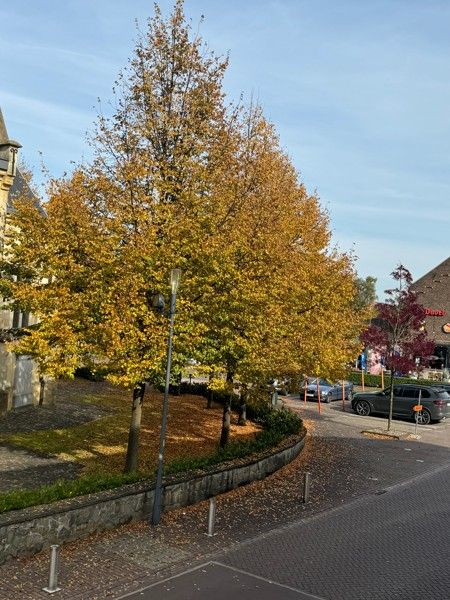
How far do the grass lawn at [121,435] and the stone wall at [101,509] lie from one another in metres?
1.84

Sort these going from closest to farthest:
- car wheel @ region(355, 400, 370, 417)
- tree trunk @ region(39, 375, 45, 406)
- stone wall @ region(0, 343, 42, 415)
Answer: stone wall @ region(0, 343, 42, 415) → tree trunk @ region(39, 375, 45, 406) → car wheel @ region(355, 400, 370, 417)

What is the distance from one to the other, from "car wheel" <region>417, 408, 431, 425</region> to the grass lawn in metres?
9.33

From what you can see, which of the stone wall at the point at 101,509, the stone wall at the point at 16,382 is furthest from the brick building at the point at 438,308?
the stone wall at the point at 101,509

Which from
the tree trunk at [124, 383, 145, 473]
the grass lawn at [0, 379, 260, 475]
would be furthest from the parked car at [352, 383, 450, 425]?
the tree trunk at [124, 383, 145, 473]

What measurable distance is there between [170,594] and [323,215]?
1758cm

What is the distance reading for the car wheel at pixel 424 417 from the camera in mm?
27853

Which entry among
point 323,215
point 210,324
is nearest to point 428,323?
point 323,215

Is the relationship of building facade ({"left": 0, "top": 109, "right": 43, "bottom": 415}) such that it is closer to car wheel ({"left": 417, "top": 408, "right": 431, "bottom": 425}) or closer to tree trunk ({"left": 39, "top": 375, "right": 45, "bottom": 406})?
tree trunk ({"left": 39, "top": 375, "right": 45, "bottom": 406})

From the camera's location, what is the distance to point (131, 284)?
40.0 feet

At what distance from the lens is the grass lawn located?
16.3m

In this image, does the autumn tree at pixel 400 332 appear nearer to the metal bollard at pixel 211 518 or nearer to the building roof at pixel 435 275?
the metal bollard at pixel 211 518

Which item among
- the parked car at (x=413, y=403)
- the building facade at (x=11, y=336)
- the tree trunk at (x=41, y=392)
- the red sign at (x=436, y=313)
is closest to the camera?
the building facade at (x=11, y=336)

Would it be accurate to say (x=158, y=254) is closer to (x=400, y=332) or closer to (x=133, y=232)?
(x=133, y=232)

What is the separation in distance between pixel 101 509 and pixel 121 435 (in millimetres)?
8938
